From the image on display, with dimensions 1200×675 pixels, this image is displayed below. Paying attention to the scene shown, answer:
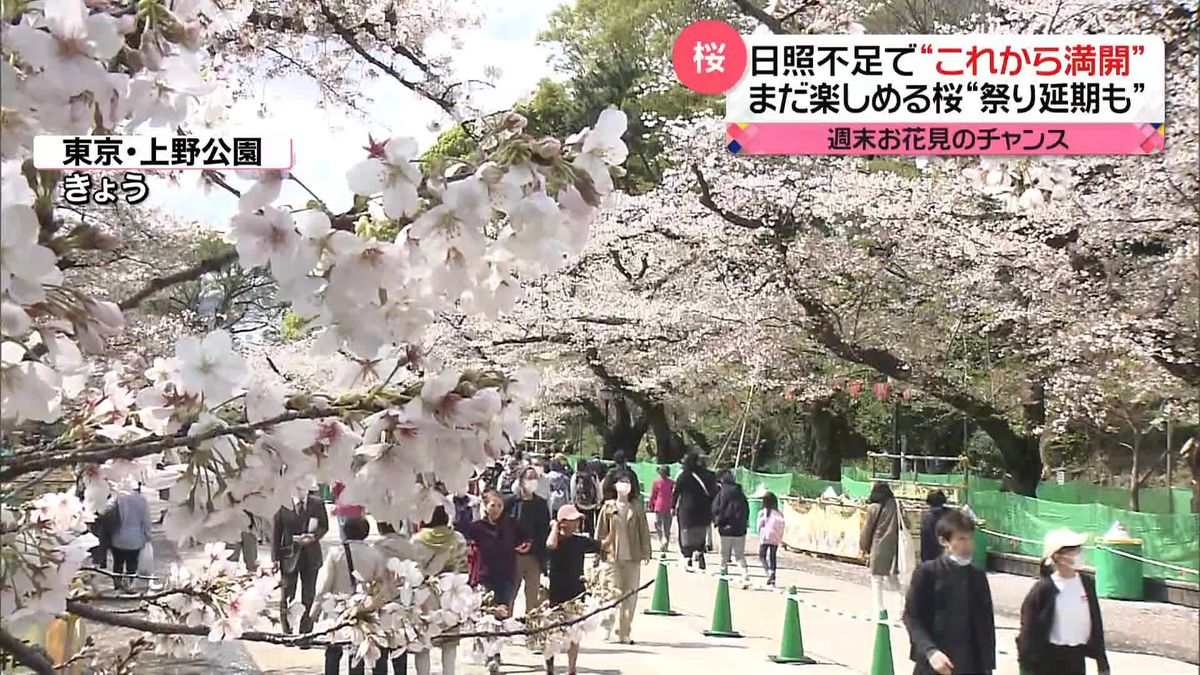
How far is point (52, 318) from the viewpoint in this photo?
1.50 metres

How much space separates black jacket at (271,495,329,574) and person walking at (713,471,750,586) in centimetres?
524

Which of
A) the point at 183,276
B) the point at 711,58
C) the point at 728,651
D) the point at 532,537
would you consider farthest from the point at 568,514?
the point at 183,276

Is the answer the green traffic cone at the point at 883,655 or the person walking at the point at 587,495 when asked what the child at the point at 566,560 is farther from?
the person walking at the point at 587,495

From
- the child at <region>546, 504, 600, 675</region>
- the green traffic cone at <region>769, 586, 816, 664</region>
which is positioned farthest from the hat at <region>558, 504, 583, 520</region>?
the green traffic cone at <region>769, 586, 816, 664</region>

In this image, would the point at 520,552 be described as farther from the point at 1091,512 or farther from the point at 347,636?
the point at 1091,512

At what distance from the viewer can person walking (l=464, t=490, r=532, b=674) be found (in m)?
7.55

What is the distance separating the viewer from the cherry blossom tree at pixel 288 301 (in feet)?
4.82

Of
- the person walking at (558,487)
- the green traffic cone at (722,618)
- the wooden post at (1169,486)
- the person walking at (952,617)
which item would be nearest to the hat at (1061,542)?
the person walking at (952,617)

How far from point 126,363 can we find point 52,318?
0.82 meters

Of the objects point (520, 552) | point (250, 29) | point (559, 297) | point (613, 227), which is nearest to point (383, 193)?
point (250, 29)

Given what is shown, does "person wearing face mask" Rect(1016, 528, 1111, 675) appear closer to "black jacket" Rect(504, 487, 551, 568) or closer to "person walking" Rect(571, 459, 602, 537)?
"black jacket" Rect(504, 487, 551, 568)
